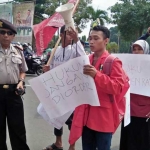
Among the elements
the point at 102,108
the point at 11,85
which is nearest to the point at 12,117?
the point at 11,85

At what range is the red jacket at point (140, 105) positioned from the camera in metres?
2.98

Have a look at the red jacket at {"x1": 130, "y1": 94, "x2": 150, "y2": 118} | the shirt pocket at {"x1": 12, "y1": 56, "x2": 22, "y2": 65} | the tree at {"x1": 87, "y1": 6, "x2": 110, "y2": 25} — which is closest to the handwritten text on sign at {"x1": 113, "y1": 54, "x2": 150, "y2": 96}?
the red jacket at {"x1": 130, "y1": 94, "x2": 150, "y2": 118}

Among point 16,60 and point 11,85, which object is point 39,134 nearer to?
point 11,85

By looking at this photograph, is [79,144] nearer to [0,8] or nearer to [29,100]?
[29,100]

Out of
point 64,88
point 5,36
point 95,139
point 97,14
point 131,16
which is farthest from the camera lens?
point 97,14

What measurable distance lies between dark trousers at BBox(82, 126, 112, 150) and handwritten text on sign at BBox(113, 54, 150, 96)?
77 cm

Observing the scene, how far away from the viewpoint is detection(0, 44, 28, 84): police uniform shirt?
117 inches

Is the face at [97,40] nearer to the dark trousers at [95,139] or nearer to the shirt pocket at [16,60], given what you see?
the dark trousers at [95,139]

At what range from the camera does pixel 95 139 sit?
8.21 feet

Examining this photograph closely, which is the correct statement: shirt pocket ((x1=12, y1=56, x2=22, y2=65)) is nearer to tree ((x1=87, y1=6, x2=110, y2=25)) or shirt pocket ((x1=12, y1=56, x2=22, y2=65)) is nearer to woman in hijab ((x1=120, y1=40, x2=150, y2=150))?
woman in hijab ((x1=120, y1=40, x2=150, y2=150))

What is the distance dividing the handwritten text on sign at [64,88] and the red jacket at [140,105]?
86 cm

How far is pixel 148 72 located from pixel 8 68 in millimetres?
1477

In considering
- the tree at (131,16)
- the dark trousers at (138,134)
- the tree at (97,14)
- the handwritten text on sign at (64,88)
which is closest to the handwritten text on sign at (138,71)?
the dark trousers at (138,134)

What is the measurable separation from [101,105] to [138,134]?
108cm
